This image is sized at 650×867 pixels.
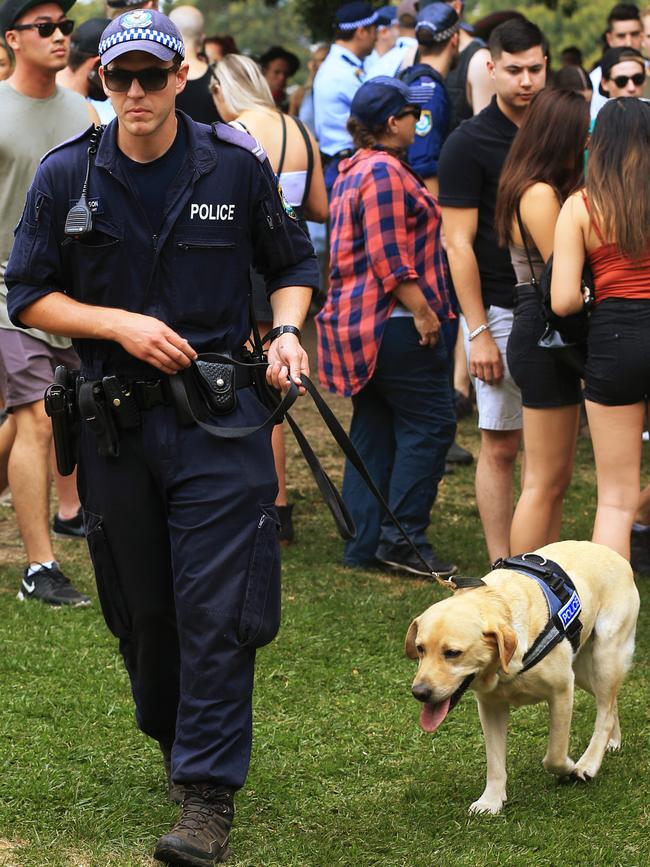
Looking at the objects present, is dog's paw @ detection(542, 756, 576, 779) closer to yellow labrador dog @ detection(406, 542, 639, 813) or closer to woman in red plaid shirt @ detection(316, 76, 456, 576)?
yellow labrador dog @ detection(406, 542, 639, 813)

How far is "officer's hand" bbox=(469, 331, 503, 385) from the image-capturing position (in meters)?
5.93

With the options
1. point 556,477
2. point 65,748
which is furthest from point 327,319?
point 65,748

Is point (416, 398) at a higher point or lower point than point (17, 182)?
lower

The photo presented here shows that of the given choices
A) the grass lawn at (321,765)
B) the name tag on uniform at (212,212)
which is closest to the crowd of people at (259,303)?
the name tag on uniform at (212,212)

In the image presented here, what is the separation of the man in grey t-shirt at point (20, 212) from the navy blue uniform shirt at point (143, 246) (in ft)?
7.61

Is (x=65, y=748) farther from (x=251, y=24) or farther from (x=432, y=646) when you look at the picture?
(x=251, y=24)

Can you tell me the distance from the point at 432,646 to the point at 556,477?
199 cm

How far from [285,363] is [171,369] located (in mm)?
348

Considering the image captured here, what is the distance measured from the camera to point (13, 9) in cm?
600

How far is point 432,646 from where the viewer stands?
3.62m

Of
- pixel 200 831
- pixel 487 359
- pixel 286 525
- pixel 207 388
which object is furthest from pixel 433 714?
pixel 286 525

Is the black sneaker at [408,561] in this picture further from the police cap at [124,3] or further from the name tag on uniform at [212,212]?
the police cap at [124,3]

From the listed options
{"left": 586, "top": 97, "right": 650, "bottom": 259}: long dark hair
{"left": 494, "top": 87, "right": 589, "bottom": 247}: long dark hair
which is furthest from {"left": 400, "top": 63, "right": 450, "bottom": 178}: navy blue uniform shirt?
{"left": 586, "top": 97, "right": 650, "bottom": 259}: long dark hair

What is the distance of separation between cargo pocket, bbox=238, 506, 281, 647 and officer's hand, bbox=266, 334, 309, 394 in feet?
1.15
